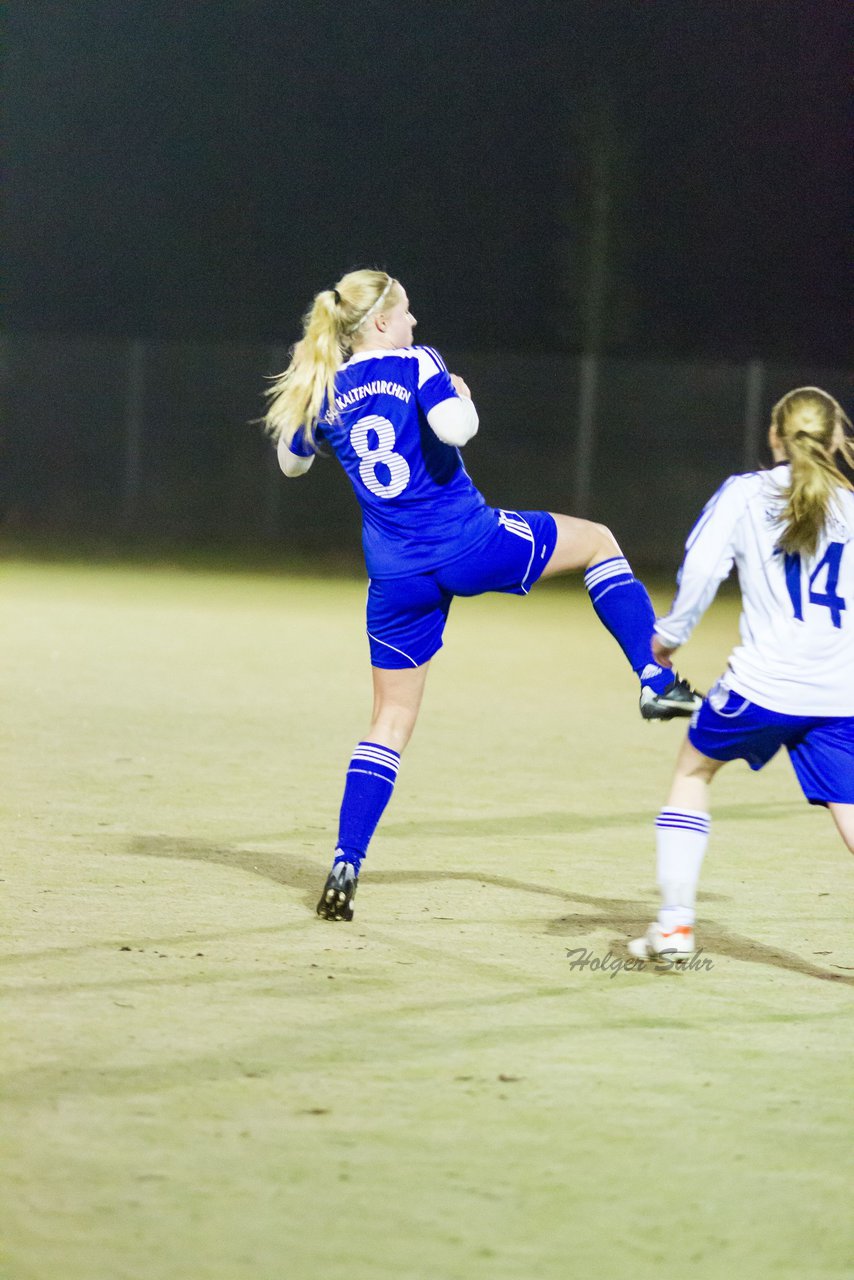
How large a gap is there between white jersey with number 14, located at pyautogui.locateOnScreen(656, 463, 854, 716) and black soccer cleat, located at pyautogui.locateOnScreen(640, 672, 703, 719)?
16.6 inches

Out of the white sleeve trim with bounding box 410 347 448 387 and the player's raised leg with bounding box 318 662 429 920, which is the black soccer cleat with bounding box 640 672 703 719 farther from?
the white sleeve trim with bounding box 410 347 448 387

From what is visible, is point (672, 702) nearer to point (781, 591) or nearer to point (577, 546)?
point (781, 591)

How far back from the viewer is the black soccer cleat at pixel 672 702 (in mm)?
5145

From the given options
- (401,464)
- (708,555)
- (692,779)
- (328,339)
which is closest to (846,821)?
(692,779)

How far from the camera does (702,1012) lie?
4.67m

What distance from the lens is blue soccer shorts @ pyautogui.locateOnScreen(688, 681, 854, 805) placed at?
473 centimetres

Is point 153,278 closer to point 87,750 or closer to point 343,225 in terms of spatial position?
point 343,225

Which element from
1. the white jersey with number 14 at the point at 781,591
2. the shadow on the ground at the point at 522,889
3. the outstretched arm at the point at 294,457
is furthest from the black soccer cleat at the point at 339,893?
the white jersey with number 14 at the point at 781,591

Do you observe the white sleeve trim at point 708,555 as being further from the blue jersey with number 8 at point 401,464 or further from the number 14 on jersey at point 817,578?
the blue jersey with number 8 at point 401,464

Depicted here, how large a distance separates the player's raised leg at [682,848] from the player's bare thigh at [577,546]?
0.85 meters

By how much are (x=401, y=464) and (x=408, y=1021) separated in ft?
5.85

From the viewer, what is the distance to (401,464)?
17.9 feet

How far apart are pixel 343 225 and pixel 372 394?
3083cm

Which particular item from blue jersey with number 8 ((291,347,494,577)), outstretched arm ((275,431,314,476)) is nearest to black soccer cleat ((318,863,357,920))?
blue jersey with number 8 ((291,347,494,577))
